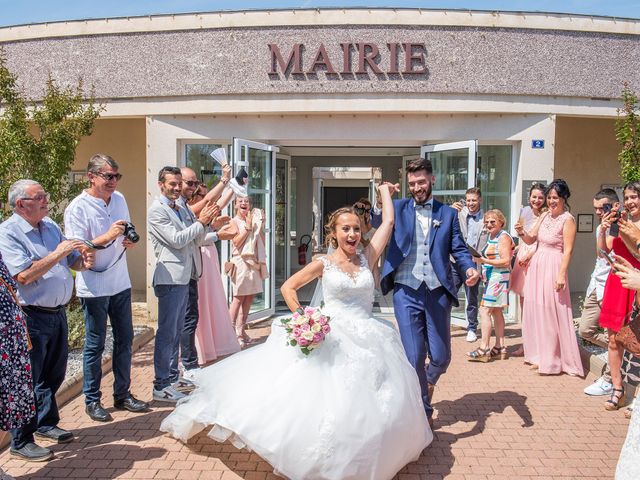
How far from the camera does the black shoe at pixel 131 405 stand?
493 centimetres

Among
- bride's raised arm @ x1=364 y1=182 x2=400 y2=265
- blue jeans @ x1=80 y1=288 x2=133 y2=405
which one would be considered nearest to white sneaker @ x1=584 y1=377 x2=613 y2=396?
bride's raised arm @ x1=364 y1=182 x2=400 y2=265

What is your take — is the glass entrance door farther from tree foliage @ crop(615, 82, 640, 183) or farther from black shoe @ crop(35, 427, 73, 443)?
tree foliage @ crop(615, 82, 640, 183)

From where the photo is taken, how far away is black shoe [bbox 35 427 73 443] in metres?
4.25

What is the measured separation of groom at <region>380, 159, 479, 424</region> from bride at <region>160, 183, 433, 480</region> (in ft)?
0.86

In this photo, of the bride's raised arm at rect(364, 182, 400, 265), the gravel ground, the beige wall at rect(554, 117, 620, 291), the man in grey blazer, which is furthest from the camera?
the beige wall at rect(554, 117, 620, 291)

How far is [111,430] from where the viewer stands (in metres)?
4.54

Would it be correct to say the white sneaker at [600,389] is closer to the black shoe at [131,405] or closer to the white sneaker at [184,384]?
the white sneaker at [184,384]

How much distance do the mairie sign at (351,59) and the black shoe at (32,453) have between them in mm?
6254

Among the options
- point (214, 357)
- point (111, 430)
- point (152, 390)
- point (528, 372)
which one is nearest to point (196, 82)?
point (214, 357)

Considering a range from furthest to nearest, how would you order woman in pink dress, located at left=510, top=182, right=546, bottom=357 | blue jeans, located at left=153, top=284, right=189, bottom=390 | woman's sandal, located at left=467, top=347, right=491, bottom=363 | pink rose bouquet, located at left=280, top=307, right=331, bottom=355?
woman's sandal, located at left=467, top=347, right=491, bottom=363
woman in pink dress, located at left=510, top=182, right=546, bottom=357
blue jeans, located at left=153, top=284, right=189, bottom=390
pink rose bouquet, located at left=280, top=307, right=331, bottom=355

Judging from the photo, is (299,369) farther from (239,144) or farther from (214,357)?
(239,144)

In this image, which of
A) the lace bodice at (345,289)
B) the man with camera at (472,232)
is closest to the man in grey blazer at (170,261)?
the lace bodice at (345,289)

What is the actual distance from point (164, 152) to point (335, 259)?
18.5 feet

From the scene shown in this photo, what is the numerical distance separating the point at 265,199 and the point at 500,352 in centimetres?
424
